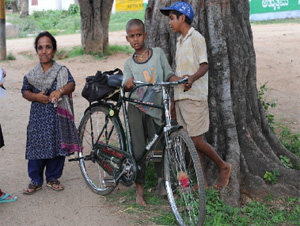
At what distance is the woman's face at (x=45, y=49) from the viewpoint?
442 centimetres

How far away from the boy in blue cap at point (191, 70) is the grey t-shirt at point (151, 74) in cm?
13

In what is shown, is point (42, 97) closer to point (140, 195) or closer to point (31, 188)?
point (31, 188)

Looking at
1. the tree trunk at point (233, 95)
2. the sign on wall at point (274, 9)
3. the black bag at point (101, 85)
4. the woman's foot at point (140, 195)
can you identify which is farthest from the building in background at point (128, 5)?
the woman's foot at point (140, 195)

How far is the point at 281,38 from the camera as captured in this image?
15.4m

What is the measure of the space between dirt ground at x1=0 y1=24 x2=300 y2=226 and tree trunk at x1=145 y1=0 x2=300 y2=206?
124 cm

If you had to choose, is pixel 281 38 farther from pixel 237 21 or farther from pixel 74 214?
pixel 74 214

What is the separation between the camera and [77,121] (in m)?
7.48

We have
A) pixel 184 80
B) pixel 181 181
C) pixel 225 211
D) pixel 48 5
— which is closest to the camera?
pixel 184 80

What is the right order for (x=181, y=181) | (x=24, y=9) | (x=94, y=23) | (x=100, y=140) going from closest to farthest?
(x=181, y=181) < (x=100, y=140) < (x=94, y=23) < (x=24, y=9)

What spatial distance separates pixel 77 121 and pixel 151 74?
3671 millimetres

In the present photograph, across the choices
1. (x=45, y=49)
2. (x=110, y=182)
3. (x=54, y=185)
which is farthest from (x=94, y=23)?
(x=110, y=182)

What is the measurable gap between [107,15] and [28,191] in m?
9.96

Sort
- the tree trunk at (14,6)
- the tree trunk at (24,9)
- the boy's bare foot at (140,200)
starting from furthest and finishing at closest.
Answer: the tree trunk at (14,6) < the tree trunk at (24,9) < the boy's bare foot at (140,200)

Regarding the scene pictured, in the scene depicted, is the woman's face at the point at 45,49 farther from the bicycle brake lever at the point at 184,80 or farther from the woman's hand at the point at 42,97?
the bicycle brake lever at the point at 184,80
